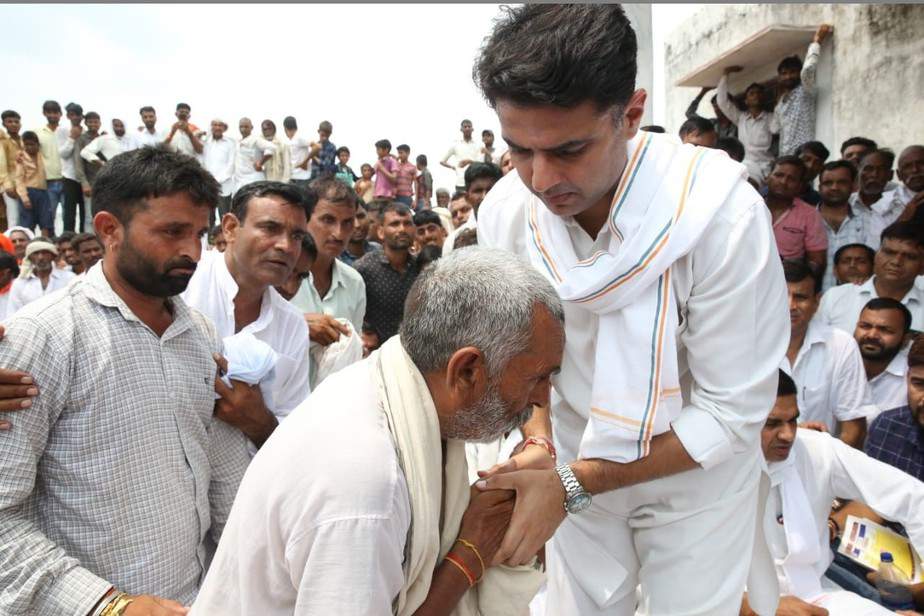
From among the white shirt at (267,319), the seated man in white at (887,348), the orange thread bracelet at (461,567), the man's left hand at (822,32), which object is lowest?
the seated man in white at (887,348)

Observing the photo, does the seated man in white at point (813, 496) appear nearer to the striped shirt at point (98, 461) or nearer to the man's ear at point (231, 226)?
the striped shirt at point (98, 461)

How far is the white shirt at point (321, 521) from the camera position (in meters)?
1.32

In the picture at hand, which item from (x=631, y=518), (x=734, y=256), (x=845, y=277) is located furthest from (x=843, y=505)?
(x=734, y=256)

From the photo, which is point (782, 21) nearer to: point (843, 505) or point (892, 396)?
point (892, 396)

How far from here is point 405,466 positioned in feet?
4.70

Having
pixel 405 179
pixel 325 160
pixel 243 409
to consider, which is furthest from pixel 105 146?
pixel 243 409

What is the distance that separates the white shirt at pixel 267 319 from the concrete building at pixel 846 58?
7550mm

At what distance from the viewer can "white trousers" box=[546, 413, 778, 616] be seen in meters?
1.91

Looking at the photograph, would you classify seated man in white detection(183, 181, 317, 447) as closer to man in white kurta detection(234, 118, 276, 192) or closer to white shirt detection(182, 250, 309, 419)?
white shirt detection(182, 250, 309, 419)

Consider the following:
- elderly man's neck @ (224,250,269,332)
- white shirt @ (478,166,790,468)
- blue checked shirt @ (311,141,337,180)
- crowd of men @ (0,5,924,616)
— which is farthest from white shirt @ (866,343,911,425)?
blue checked shirt @ (311,141,337,180)

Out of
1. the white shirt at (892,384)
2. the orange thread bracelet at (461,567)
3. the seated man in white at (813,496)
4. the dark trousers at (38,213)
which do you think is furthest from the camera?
the dark trousers at (38,213)

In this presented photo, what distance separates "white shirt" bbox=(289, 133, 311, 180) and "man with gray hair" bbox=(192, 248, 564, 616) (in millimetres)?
13244

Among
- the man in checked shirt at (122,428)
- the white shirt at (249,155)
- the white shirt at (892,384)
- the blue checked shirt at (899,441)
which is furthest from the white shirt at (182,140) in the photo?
the blue checked shirt at (899,441)

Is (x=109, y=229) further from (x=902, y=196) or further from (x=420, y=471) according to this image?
(x=902, y=196)
